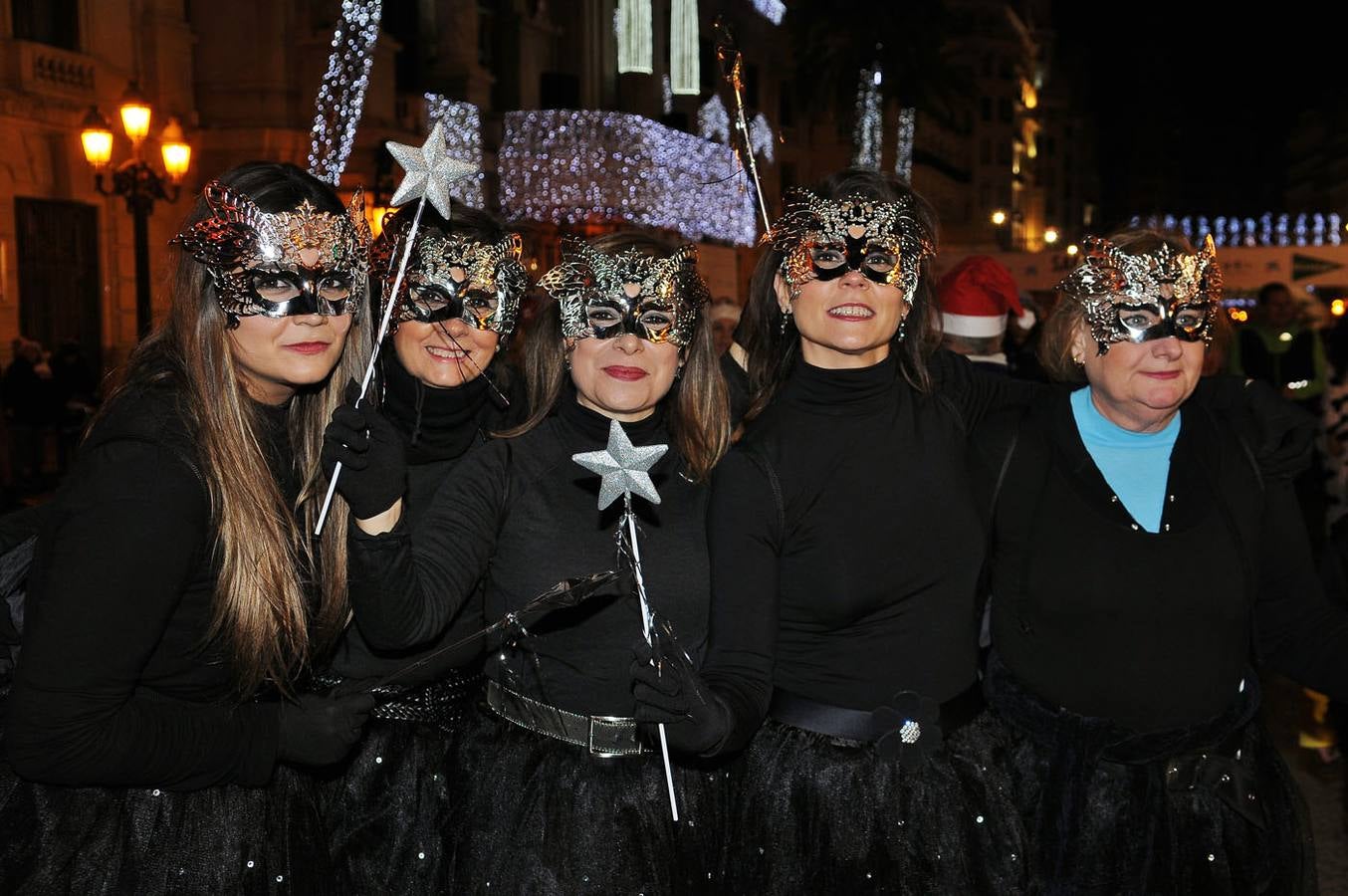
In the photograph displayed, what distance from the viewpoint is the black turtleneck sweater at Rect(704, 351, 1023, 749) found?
10.1 feet

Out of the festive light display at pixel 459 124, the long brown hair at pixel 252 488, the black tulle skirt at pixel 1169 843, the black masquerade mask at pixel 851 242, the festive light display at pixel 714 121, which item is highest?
the festive light display at pixel 714 121

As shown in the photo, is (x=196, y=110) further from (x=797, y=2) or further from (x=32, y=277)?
(x=797, y=2)

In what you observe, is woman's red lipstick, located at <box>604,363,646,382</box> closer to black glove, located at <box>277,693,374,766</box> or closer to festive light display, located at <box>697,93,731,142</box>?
black glove, located at <box>277,693,374,766</box>

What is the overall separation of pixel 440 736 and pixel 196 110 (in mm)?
17572

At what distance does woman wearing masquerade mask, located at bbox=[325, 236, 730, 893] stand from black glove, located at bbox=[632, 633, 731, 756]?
1.28ft

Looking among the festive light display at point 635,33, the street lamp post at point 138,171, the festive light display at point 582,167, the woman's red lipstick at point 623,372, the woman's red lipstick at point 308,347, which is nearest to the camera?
the woman's red lipstick at point 308,347

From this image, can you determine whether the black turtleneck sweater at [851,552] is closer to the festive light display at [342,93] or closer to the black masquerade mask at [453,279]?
the black masquerade mask at [453,279]

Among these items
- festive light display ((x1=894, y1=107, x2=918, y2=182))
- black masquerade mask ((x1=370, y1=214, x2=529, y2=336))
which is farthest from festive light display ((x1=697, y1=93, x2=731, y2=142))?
black masquerade mask ((x1=370, y1=214, x2=529, y2=336))

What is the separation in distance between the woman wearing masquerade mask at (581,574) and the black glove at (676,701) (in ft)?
1.28

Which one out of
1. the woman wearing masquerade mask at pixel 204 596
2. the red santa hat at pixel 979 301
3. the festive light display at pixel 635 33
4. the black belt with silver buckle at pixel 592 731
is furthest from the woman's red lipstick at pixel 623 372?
the festive light display at pixel 635 33

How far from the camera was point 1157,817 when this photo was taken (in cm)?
319

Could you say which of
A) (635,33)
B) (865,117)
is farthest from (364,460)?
(865,117)

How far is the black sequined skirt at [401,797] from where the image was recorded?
3.27m

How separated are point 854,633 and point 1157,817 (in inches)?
34.4
